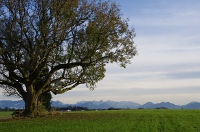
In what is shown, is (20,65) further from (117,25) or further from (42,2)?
(117,25)

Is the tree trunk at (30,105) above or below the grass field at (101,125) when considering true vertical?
above

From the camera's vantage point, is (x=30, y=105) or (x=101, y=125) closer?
(x=101, y=125)

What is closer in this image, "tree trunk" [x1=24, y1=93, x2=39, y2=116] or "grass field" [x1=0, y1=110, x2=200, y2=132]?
"grass field" [x1=0, y1=110, x2=200, y2=132]

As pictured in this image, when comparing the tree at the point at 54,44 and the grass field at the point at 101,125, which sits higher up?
the tree at the point at 54,44

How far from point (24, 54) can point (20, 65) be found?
1.76m

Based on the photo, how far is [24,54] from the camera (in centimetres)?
5269

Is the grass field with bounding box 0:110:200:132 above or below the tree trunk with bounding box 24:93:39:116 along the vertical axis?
below

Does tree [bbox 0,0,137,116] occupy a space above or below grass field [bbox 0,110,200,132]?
above

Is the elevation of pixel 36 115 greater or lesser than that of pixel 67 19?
lesser

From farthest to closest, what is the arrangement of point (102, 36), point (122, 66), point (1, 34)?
point (122, 66), point (102, 36), point (1, 34)

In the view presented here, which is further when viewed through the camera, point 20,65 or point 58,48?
point 58,48

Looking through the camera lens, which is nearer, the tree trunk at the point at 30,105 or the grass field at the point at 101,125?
the grass field at the point at 101,125

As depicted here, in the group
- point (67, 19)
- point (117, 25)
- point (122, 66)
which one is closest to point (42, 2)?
point (67, 19)

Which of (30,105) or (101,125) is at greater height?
(30,105)
